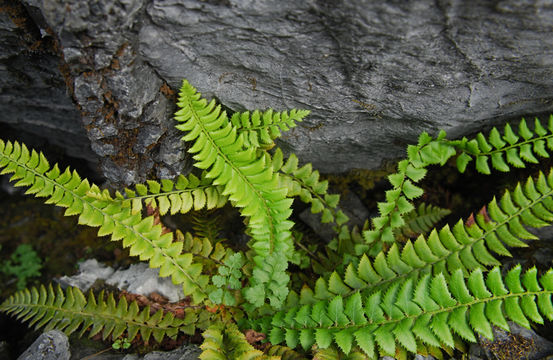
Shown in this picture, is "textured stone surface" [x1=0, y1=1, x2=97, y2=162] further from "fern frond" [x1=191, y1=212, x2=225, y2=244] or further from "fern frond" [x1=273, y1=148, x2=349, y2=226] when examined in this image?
"fern frond" [x1=273, y1=148, x2=349, y2=226]

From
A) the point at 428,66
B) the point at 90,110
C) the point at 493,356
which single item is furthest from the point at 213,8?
the point at 493,356

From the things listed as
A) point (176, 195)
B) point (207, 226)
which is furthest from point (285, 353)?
point (176, 195)

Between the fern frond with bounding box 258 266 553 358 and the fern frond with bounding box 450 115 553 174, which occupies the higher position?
the fern frond with bounding box 450 115 553 174

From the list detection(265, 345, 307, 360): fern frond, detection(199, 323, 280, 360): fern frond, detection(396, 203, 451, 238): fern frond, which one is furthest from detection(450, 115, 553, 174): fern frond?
detection(199, 323, 280, 360): fern frond

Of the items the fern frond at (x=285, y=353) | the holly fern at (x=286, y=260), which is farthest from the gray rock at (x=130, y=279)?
the fern frond at (x=285, y=353)

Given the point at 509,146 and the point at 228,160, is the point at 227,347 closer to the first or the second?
the point at 228,160

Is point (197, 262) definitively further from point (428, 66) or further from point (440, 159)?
point (428, 66)
